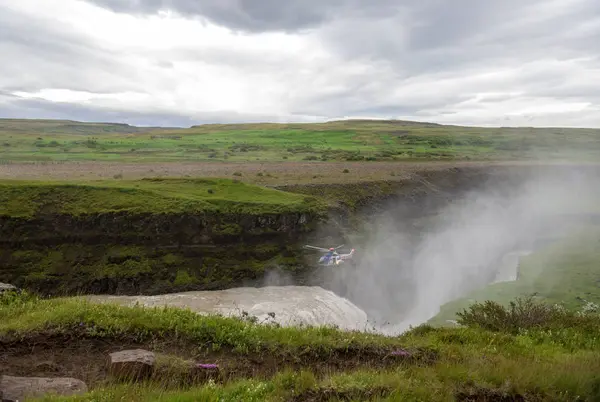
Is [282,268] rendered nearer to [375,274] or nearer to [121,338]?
[375,274]

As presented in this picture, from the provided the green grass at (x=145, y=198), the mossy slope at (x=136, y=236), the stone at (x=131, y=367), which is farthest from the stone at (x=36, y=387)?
the green grass at (x=145, y=198)

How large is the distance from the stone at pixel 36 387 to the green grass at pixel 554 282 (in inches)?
873

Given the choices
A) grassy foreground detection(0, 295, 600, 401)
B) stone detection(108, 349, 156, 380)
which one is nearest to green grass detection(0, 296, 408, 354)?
grassy foreground detection(0, 295, 600, 401)

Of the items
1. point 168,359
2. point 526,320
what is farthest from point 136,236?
point 526,320

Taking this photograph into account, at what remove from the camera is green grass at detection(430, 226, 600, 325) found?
1091 inches

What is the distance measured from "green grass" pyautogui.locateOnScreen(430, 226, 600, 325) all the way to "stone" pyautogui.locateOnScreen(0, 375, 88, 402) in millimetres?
22186

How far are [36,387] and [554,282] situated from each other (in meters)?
32.9

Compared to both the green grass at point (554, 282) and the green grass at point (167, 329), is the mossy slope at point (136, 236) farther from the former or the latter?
the green grass at point (167, 329)

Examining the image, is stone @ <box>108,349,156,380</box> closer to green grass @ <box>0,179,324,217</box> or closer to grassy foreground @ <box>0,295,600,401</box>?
grassy foreground @ <box>0,295,600,401</box>

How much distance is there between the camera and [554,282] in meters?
31.0

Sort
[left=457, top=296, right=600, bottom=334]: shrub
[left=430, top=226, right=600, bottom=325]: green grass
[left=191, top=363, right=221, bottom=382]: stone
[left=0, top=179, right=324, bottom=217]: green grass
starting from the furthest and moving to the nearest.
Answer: [left=0, top=179, right=324, bottom=217]: green grass
[left=430, top=226, right=600, bottom=325]: green grass
[left=457, top=296, right=600, bottom=334]: shrub
[left=191, top=363, right=221, bottom=382]: stone

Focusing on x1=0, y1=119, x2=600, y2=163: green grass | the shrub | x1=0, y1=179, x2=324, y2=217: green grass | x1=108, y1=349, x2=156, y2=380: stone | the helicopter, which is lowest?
the helicopter

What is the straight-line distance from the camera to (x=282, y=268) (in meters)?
39.1

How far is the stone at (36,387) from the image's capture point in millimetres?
7711
